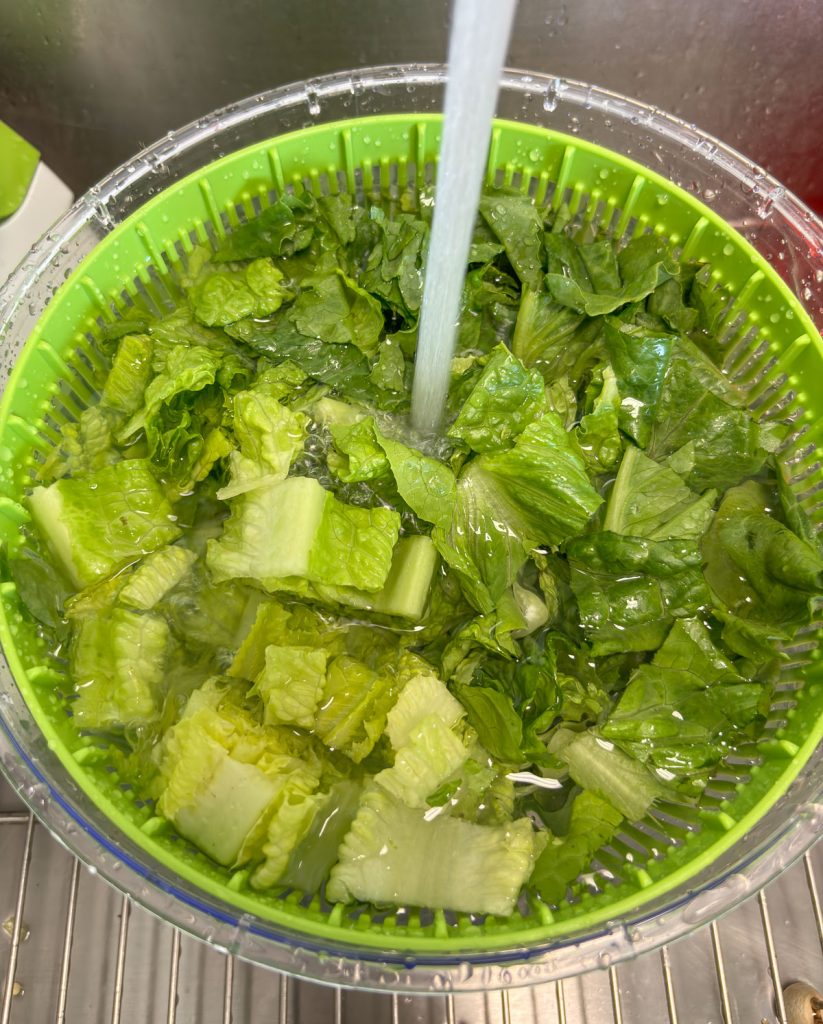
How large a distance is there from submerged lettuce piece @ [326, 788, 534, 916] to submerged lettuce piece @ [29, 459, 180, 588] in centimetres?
58

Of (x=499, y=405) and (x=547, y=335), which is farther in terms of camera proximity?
(x=547, y=335)

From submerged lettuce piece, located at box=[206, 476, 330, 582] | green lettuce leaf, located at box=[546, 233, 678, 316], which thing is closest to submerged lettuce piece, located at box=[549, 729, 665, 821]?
submerged lettuce piece, located at box=[206, 476, 330, 582]

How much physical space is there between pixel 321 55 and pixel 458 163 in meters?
1.07

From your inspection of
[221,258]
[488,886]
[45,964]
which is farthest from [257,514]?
[45,964]

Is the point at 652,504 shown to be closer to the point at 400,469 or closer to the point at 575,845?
the point at 400,469

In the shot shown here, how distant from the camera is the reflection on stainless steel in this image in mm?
1734

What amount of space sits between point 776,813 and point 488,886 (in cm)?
42

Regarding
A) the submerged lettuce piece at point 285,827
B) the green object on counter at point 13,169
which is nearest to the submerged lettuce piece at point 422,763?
the submerged lettuce piece at point 285,827

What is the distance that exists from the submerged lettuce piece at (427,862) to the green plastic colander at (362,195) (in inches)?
1.4

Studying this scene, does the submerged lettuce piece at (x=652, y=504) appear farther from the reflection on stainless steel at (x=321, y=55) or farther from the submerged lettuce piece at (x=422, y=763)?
the reflection on stainless steel at (x=321, y=55)

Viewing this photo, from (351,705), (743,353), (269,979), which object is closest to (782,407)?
(743,353)

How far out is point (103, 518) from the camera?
1.27 m

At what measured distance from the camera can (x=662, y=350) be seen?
1316mm

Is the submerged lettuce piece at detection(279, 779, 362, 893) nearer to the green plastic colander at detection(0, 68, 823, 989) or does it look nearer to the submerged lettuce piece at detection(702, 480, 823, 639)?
the green plastic colander at detection(0, 68, 823, 989)
